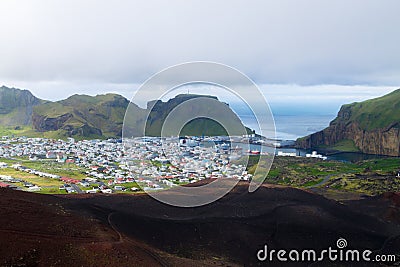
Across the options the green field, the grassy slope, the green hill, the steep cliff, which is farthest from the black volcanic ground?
the green hill

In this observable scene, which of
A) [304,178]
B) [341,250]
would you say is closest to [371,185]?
[304,178]

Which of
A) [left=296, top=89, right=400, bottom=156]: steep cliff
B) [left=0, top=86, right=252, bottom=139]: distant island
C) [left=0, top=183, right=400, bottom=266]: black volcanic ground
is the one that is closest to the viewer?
[left=0, top=183, right=400, bottom=266]: black volcanic ground

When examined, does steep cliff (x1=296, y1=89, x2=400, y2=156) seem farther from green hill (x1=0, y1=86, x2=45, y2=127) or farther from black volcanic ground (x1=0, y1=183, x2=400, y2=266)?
green hill (x1=0, y1=86, x2=45, y2=127)

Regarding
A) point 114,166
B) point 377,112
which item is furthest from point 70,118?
point 377,112

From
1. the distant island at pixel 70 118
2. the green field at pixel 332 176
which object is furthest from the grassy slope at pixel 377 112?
the distant island at pixel 70 118

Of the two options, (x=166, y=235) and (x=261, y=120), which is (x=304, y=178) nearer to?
(x=166, y=235)
